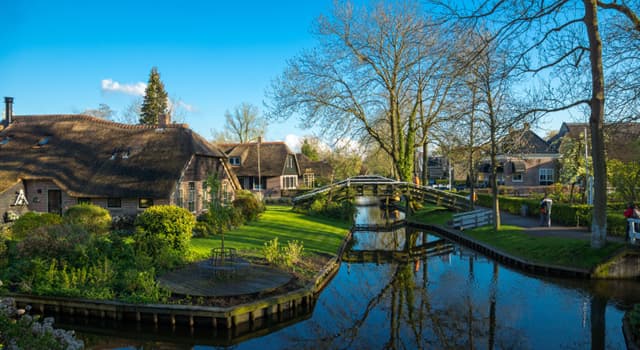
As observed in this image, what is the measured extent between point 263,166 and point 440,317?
126ft

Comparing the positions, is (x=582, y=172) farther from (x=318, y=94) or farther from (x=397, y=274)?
(x=397, y=274)

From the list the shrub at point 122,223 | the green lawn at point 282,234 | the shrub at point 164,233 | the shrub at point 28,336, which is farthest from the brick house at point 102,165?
the shrub at point 28,336

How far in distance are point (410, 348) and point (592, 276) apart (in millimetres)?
8186

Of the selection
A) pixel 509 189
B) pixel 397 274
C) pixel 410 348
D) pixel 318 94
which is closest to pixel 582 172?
pixel 509 189

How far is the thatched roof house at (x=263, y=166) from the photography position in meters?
47.4

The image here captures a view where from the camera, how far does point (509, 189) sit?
4184 centimetres

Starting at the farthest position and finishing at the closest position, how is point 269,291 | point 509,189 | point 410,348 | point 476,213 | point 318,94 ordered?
point 509,189 < point 318,94 < point 476,213 < point 269,291 < point 410,348

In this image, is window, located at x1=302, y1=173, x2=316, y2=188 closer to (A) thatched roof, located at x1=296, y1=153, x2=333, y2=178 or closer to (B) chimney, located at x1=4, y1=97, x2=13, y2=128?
(A) thatched roof, located at x1=296, y1=153, x2=333, y2=178

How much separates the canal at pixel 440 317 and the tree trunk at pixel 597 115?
6.83 ft

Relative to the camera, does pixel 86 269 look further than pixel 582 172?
No

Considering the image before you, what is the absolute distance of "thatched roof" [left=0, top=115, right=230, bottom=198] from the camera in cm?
2230

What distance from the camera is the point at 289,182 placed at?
51.6 m

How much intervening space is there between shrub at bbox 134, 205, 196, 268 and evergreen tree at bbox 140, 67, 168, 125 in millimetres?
40856

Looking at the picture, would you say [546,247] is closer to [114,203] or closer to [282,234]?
[282,234]
